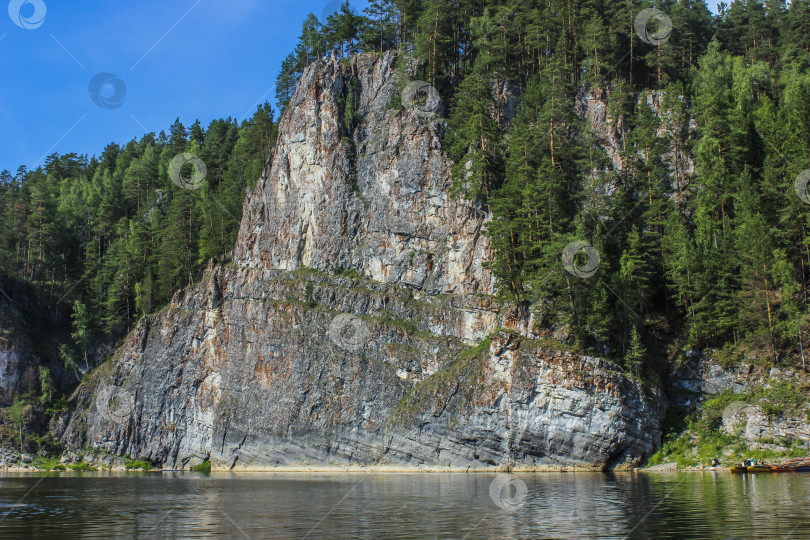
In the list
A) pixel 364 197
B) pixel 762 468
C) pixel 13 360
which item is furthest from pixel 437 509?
pixel 13 360

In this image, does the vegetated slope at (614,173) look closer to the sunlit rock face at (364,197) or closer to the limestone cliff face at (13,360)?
the sunlit rock face at (364,197)

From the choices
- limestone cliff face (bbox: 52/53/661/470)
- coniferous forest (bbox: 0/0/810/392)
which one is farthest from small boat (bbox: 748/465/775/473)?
coniferous forest (bbox: 0/0/810/392)

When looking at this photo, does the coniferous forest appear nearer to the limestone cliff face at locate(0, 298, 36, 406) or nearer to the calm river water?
the limestone cliff face at locate(0, 298, 36, 406)


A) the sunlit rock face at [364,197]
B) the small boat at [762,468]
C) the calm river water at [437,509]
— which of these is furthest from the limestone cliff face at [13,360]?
the small boat at [762,468]

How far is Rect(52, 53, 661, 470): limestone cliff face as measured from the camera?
159ft

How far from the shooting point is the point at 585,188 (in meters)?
57.9

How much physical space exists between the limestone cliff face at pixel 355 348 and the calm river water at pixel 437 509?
7.42 m

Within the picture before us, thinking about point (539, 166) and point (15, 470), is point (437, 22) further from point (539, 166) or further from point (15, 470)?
point (15, 470)

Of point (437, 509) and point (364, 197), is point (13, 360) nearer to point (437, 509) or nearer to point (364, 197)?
point (364, 197)

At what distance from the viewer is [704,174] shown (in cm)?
5566

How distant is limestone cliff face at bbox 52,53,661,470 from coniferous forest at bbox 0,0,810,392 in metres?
3.93

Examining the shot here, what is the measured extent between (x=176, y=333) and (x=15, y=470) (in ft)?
64.7

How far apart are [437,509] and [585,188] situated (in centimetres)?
3905

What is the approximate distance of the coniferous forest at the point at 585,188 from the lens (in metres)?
49.8
